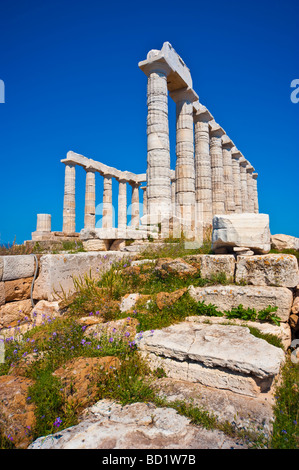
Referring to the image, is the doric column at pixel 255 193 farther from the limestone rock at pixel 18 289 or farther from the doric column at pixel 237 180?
the limestone rock at pixel 18 289

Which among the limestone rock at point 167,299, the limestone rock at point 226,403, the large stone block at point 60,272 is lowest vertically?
the limestone rock at point 226,403

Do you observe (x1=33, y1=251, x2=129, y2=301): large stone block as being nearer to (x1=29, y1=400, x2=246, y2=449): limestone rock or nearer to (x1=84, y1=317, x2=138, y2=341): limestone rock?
(x1=84, y1=317, x2=138, y2=341): limestone rock

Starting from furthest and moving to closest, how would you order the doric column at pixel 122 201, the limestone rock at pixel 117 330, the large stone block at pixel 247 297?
1. the doric column at pixel 122 201
2. the large stone block at pixel 247 297
3. the limestone rock at pixel 117 330

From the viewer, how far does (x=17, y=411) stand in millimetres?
2650

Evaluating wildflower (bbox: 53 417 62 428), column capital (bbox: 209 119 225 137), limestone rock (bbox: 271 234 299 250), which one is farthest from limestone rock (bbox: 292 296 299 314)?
column capital (bbox: 209 119 225 137)

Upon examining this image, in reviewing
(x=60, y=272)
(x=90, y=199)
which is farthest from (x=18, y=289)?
(x=90, y=199)

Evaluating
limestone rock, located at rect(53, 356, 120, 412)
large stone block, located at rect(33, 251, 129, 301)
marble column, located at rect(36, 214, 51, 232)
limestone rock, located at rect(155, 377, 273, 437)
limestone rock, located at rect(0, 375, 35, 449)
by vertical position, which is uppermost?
marble column, located at rect(36, 214, 51, 232)

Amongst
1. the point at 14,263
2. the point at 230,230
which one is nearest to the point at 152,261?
the point at 230,230

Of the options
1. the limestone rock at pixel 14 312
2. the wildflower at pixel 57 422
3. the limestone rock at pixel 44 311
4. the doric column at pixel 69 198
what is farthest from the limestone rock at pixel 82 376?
the doric column at pixel 69 198

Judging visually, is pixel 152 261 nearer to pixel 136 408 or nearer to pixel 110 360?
pixel 110 360

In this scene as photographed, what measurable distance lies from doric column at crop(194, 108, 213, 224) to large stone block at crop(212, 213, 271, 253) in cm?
1096

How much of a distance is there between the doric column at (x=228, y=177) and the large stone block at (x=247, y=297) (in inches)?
639

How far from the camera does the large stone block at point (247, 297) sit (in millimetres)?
4230

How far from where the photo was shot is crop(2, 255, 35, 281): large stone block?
5.02m
